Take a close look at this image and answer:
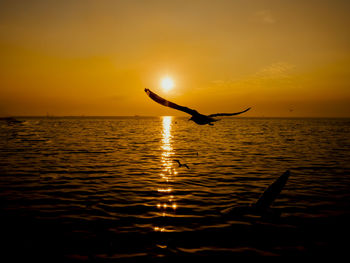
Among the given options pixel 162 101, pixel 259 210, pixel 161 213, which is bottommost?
pixel 161 213

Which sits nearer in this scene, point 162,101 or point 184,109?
point 162,101

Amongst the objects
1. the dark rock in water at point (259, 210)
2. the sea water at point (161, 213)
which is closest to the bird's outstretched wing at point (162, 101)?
Answer: the sea water at point (161, 213)

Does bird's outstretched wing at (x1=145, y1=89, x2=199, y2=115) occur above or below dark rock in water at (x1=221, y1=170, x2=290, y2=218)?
above

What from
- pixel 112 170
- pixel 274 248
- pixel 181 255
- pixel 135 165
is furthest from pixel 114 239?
pixel 135 165

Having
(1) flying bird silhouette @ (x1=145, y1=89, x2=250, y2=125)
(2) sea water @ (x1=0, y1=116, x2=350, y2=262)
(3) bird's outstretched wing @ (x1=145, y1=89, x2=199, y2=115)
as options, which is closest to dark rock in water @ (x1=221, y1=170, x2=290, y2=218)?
(2) sea water @ (x1=0, y1=116, x2=350, y2=262)

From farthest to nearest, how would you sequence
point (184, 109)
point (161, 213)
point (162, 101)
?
point (184, 109)
point (161, 213)
point (162, 101)

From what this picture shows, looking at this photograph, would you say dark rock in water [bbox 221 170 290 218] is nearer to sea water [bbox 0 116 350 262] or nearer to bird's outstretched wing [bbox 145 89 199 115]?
sea water [bbox 0 116 350 262]

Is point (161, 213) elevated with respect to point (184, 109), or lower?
lower

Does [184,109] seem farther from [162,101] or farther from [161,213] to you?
[161,213]

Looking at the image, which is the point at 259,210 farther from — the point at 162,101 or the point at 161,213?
the point at 162,101

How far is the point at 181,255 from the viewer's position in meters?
→ 7.44

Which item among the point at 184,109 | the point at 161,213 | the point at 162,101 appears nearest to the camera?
the point at 162,101

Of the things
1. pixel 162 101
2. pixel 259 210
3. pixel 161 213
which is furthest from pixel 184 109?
pixel 259 210

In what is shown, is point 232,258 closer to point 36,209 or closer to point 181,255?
point 181,255
